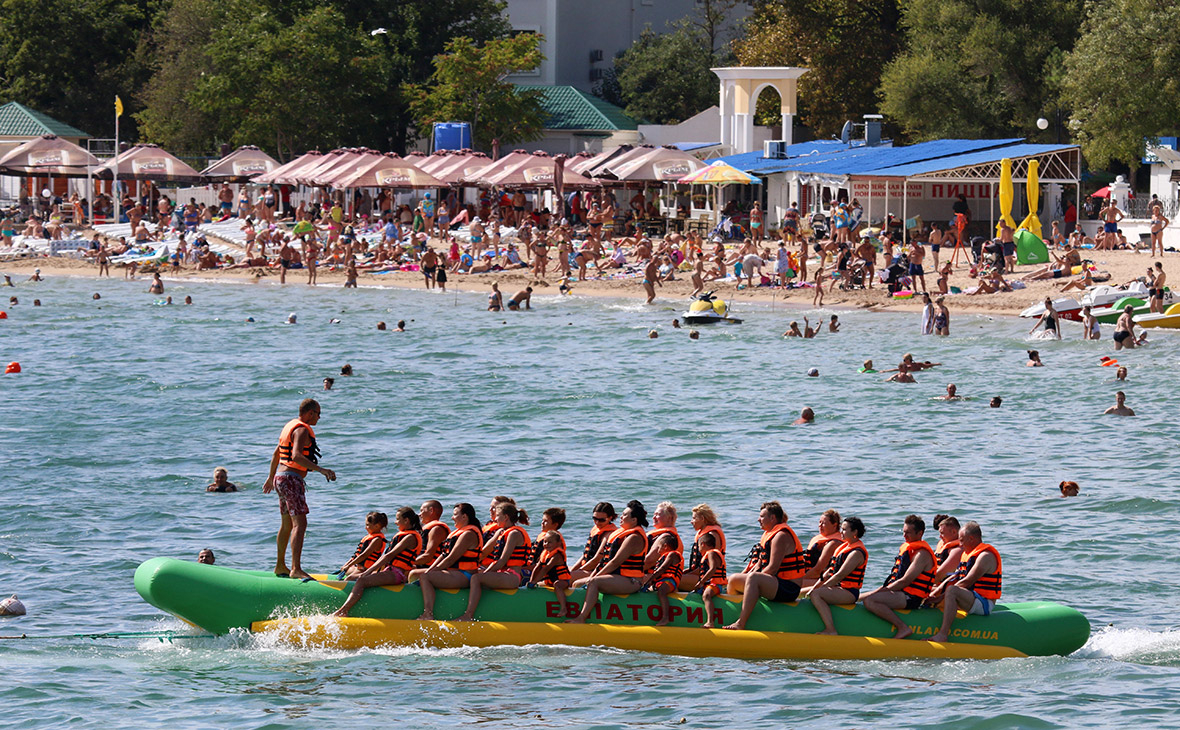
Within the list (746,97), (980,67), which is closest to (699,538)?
(746,97)

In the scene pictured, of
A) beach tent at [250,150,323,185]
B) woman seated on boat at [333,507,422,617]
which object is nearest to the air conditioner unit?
beach tent at [250,150,323,185]

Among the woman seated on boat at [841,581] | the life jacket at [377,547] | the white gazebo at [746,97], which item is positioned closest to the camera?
the woman seated on boat at [841,581]

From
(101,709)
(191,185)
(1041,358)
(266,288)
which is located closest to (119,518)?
(101,709)

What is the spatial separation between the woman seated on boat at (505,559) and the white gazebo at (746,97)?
3670 centimetres

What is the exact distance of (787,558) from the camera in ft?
41.9

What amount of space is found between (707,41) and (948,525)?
180ft

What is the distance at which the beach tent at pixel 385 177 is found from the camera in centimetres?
4419

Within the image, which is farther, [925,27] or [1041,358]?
[925,27]

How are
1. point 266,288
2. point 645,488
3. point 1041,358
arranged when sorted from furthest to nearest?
1. point 266,288
2. point 1041,358
3. point 645,488

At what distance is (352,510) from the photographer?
59.1 ft

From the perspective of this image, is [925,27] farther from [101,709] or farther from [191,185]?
[101,709]

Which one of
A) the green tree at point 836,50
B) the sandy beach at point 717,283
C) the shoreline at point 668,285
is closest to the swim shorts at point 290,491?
the shoreline at point 668,285

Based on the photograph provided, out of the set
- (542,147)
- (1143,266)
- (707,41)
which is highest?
(707,41)

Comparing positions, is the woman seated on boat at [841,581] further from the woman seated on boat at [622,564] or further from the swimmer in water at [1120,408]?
the swimmer in water at [1120,408]
